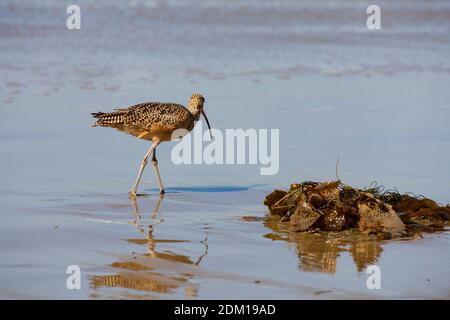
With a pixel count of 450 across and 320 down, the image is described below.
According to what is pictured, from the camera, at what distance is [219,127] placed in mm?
12195

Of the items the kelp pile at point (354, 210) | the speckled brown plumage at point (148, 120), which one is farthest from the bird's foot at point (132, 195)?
the kelp pile at point (354, 210)

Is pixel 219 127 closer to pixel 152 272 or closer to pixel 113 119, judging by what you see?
pixel 113 119

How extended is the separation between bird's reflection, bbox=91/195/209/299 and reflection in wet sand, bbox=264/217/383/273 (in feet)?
2.29

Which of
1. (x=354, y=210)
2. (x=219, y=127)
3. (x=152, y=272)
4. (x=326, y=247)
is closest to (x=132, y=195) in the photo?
(x=354, y=210)

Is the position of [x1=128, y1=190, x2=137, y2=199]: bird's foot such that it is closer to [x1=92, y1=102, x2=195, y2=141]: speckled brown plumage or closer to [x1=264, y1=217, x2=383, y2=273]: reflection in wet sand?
[x1=92, y1=102, x2=195, y2=141]: speckled brown plumage

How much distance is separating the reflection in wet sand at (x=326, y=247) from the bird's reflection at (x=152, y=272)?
27.5 inches

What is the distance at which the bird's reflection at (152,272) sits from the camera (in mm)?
6469

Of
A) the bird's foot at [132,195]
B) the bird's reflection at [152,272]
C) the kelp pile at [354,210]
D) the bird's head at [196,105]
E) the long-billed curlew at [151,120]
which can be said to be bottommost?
the bird's reflection at [152,272]

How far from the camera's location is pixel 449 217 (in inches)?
336

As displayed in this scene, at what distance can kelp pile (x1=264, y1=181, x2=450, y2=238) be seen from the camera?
26.7 feet

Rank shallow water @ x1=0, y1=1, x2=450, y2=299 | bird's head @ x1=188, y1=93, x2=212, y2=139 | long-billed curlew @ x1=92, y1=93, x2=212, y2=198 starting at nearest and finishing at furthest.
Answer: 1. shallow water @ x1=0, y1=1, x2=450, y2=299
2. long-billed curlew @ x1=92, y1=93, x2=212, y2=198
3. bird's head @ x1=188, y1=93, x2=212, y2=139

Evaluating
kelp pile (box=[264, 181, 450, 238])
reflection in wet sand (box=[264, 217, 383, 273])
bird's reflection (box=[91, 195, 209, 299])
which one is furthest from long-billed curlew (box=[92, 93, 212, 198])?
bird's reflection (box=[91, 195, 209, 299])

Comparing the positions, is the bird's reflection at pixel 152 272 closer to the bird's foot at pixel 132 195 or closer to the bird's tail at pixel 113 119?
the bird's foot at pixel 132 195
